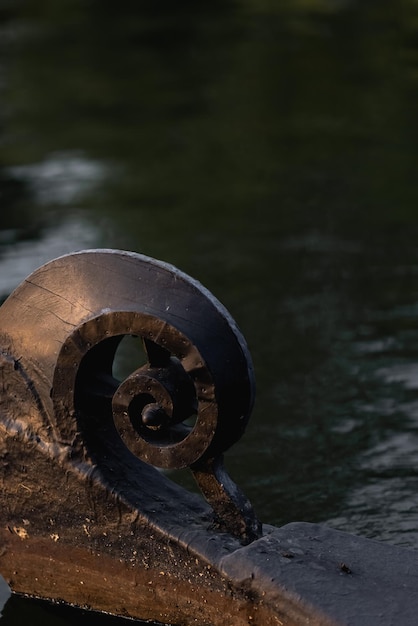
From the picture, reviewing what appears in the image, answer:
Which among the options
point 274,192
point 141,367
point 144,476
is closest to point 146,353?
point 141,367

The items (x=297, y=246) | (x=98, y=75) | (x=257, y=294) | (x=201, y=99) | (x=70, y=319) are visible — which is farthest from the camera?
(x=98, y=75)

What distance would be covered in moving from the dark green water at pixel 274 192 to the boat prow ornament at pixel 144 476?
0.92 metres

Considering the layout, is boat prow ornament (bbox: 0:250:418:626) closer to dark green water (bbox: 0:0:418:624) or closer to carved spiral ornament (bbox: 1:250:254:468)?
carved spiral ornament (bbox: 1:250:254:468)

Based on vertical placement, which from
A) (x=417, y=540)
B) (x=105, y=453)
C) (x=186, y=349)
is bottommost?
(x=417, y=540)

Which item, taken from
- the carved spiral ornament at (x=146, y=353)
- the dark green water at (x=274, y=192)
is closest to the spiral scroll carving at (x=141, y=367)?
the carved spiral ornament at (x=146, y=353)

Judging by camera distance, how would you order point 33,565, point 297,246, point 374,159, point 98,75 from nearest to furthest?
point 33,565
point 297,246
point 374,159
point 98,75

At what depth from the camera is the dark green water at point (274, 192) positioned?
15.9ft

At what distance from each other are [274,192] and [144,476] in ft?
15.2

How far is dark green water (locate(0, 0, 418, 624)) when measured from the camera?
15.9ft

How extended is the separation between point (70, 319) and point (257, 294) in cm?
294

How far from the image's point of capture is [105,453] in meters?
3.53

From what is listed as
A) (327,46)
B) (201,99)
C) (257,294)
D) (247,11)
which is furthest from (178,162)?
(247,11)

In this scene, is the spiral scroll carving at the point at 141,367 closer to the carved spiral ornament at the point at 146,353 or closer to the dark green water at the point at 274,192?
the carved spiral ornament at the point at 146,353

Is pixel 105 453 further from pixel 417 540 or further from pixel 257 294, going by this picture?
pixel 257 294
